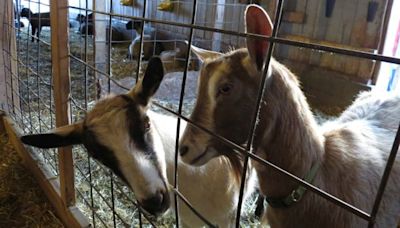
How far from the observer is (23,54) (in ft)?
25.8

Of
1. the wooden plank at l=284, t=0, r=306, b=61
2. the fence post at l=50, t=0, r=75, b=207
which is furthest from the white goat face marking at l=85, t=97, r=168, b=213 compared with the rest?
the wooden plank at l=284, t=0, r=306, b=61

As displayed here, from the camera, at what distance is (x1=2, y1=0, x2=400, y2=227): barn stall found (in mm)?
2027

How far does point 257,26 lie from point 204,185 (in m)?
1.17

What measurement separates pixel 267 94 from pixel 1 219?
2.20 metres

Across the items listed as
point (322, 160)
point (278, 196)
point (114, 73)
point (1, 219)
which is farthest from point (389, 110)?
point (114, 73)

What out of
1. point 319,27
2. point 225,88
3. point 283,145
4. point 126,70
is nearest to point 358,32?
point 319,27

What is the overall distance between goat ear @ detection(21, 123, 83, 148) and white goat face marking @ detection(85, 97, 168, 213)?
123 millimetres

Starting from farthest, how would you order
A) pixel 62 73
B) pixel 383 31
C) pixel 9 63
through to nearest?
pixel 383 31, pixel 9 63, pixel 62 73

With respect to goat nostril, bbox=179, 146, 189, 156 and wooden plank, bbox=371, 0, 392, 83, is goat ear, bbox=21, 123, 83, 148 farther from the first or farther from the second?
wooden plank, bbox=371, 0, 392, 83

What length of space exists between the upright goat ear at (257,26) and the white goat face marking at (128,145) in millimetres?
568

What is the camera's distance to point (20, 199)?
2.82 m

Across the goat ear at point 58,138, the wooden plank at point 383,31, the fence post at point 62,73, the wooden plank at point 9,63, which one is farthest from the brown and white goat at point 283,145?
the wooden plank at point 383,31

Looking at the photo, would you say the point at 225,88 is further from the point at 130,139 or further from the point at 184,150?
the point at 130,139

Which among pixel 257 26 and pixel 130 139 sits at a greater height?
pixel 257 26
